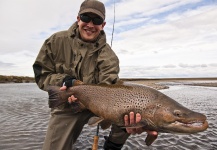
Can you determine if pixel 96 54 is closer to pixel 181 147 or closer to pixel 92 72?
pixel 92 72

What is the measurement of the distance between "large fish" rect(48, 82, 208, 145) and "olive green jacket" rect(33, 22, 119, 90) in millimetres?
438

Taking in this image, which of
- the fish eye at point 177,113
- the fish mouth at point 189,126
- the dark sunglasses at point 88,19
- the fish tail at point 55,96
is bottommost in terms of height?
the fish mouth at point 189,126

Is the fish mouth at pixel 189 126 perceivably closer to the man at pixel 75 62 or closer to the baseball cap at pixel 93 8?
the man at pixel 75 62

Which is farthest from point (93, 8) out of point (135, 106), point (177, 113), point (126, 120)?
point (177, 113)

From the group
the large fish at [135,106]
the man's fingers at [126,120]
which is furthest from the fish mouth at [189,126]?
the man's fingers at [126,120]

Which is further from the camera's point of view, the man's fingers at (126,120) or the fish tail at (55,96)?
the fish tail at (55,96)

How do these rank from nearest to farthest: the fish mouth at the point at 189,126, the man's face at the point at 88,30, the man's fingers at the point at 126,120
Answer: the fish mouth at the point at 189,126, the man's fingers at the point at 126,120, the man's face at the point at 88,30

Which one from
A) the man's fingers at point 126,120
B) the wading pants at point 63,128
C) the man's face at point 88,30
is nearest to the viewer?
the man's fingers at point 126,120

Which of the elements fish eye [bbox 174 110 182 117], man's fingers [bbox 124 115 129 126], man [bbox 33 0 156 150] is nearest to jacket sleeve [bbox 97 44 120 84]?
man [bbox 33 0 156 150]

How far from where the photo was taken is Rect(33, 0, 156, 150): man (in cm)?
425

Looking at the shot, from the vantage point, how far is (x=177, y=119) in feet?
10.3

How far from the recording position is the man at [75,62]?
4254mm

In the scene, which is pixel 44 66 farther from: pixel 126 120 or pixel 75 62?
pixel 126 120

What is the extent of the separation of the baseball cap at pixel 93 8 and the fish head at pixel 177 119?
1881mm
